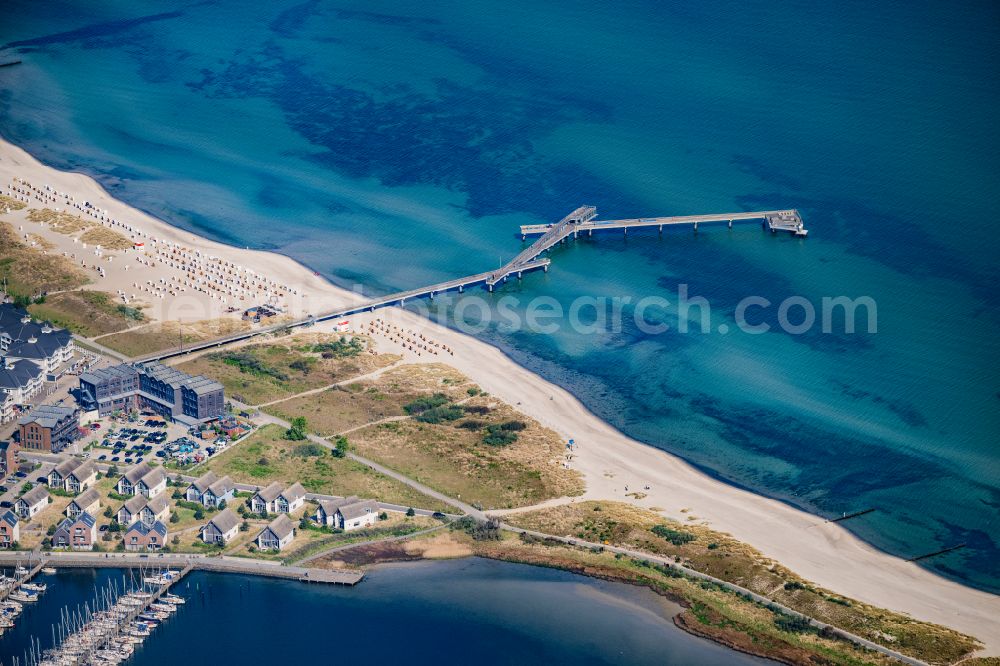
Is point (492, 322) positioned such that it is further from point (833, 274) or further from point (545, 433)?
point (833, 274)

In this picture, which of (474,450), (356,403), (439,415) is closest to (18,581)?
(356,403)

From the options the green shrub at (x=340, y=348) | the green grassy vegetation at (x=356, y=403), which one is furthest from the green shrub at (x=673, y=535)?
the green shrub at (x=340, y=348)

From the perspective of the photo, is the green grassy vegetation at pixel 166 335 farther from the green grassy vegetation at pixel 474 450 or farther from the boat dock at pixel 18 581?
the boat dock at pixel 18 581

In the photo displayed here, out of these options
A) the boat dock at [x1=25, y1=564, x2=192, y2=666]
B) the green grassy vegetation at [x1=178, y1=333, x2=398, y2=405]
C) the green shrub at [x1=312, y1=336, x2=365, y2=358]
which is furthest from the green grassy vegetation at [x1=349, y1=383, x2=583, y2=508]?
the boat dock at [x1=25, y1=564, x2=192, y2=666]

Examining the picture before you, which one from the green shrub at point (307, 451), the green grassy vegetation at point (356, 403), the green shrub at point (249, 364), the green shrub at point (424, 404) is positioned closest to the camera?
the green shrub at point (307, 451)

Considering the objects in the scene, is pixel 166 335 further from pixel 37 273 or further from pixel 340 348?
pixel 37 273

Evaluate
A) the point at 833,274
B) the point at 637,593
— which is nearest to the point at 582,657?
the point at 637,593
